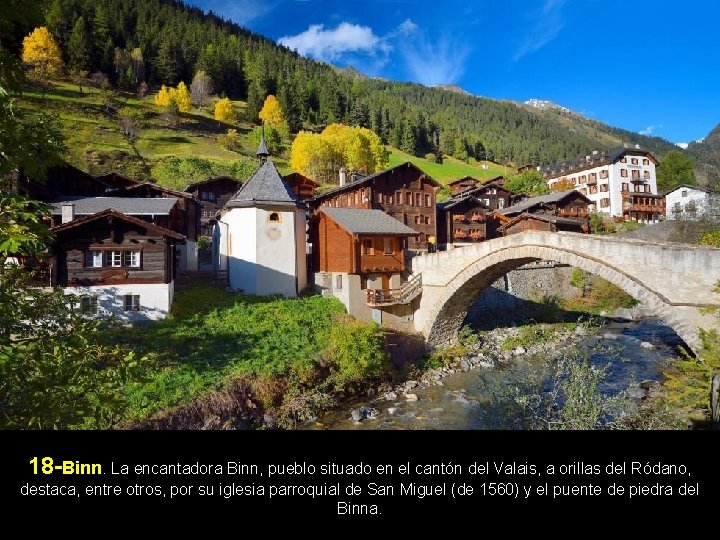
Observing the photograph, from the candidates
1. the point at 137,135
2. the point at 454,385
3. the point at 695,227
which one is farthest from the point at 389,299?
the point at 137,135

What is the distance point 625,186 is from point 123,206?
61446 millimetres

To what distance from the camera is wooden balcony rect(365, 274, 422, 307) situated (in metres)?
23.0

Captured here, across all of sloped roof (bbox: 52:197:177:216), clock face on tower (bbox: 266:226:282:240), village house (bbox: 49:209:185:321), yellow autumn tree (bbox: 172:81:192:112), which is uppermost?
yellow autumn tree (bbox: 172:81:192:112)

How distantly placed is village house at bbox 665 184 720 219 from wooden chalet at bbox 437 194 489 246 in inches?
715

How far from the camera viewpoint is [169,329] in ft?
58.1

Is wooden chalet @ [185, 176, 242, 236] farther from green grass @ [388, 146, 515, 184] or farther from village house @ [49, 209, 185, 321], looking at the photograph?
green grass @ [388, 146, 515, 184]

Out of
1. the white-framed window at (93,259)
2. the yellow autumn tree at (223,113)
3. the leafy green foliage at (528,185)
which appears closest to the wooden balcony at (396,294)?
the white-framed window at (93,259)

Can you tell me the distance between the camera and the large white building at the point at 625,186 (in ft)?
188

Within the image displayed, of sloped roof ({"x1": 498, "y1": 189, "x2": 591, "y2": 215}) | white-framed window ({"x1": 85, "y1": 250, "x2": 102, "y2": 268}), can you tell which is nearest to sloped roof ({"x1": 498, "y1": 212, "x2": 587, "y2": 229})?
sloped roof ({"x1": 498, "y1": 189, "x2": 591, "y2": 215})

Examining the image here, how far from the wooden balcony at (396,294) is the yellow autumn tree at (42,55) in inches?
2742

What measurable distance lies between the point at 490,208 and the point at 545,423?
4376 centimetres

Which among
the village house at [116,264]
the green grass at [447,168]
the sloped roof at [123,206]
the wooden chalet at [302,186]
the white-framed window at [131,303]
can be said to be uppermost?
the green grass at [447,168]

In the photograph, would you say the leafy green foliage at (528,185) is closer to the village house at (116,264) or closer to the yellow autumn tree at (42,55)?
the village house at (116,264)

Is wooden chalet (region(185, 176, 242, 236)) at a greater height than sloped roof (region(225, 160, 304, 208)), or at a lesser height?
greater
